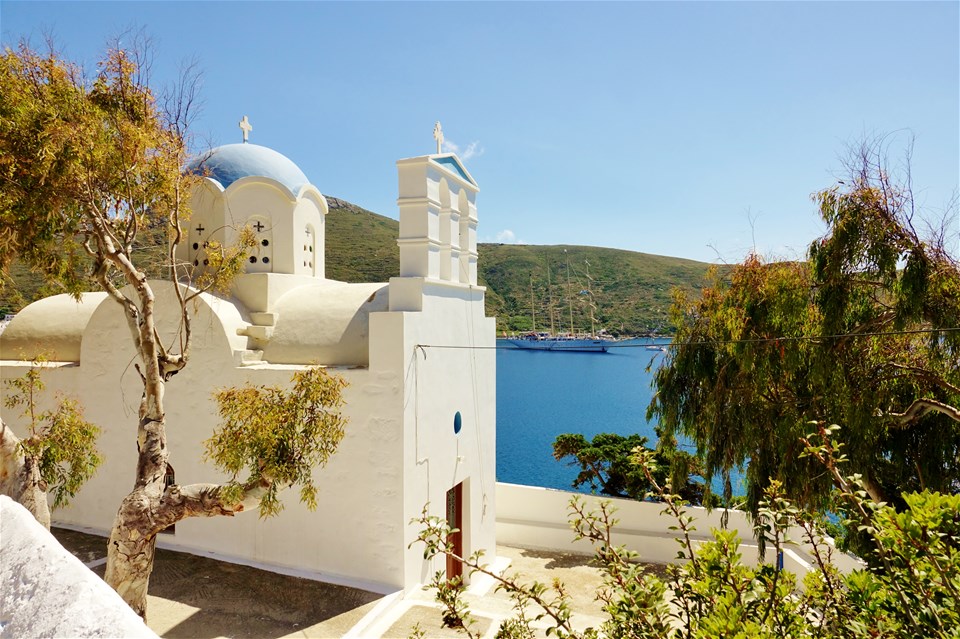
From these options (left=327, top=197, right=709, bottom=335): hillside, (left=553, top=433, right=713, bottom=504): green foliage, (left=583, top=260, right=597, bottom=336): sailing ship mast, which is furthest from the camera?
(left=583, top=260, right=597, bottom=336): sailing ship mast

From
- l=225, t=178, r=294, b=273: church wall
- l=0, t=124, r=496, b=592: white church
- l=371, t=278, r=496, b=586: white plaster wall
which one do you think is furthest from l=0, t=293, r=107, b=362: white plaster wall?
l=371, t=278, r=496, b=586: white plaster wall

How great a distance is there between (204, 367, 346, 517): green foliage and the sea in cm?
587

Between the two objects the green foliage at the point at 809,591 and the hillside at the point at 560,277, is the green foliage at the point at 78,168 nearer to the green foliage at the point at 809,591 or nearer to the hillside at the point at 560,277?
the green foliage at the point at 809,591

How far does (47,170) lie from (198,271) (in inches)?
196

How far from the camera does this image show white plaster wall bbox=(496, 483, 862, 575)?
1081 cm

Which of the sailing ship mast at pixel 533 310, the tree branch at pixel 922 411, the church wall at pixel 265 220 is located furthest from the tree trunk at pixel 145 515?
the sailing ship mast at pixel 533 310

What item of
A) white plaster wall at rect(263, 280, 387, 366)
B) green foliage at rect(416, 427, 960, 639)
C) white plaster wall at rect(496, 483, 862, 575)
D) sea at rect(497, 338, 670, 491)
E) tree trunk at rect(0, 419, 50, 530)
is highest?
white plaster wall at rect(263, 280, 387, 366)

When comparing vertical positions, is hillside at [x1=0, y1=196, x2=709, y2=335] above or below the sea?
above

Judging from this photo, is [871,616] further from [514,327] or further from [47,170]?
[514,327]

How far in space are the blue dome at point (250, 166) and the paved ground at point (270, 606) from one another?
575cm

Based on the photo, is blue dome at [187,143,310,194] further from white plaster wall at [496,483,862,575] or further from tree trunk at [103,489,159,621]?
white plaster wall at [496,483,862,575]

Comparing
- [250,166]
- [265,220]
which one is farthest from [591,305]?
[265,220]

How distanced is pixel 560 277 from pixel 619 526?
5663cm

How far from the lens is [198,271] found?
970 cm
